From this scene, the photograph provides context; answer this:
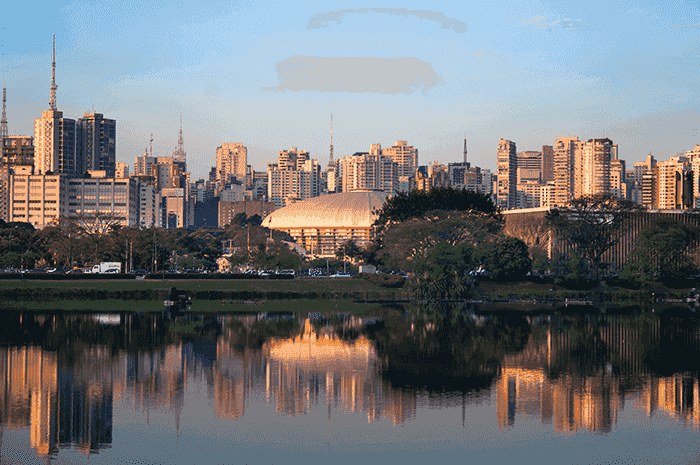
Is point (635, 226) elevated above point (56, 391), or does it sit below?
above

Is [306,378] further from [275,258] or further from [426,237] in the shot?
[275,258]

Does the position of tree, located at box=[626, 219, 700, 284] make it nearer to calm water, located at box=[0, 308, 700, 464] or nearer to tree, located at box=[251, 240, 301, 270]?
calm water, located at box=[0, 308, 700, 464]

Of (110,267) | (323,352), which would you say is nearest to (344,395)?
(323,352)

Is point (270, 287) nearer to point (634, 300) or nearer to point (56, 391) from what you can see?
point (634, 300)

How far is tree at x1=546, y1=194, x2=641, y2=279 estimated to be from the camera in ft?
300

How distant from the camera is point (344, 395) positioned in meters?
28.6

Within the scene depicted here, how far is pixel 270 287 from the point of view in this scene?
81.6 meters

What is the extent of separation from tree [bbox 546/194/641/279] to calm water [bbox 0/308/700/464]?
44218 millimetres

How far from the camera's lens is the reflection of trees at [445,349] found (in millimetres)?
31578

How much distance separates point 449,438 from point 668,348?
2324 centimetres

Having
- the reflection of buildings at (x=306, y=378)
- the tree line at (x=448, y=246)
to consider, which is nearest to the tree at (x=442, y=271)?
the tree line at (x=448, y=246)

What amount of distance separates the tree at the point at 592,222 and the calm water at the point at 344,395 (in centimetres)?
4422

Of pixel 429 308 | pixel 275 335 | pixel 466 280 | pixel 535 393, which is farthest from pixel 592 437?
pixel 466 280

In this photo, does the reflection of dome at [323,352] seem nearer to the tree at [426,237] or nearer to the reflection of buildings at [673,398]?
the reflection of buildings at [673,398]
